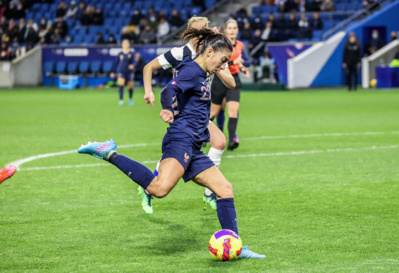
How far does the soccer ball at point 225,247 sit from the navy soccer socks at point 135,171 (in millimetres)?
690

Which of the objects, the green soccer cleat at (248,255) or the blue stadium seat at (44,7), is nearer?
the green soccer cleat at (248,255)

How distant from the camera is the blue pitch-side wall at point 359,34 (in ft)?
110

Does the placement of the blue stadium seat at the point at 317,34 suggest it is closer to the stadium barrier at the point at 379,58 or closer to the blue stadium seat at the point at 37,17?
the stadium barrier at the point at 379,58

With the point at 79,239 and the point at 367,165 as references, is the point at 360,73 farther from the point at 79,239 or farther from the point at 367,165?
the point at 79,239

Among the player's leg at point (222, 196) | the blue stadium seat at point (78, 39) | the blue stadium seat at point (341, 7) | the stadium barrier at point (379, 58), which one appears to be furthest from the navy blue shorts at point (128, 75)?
the player's leg at point (222, 196)

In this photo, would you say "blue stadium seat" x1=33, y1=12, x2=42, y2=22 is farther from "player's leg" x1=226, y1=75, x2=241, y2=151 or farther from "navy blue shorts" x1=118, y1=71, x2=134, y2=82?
"player's leg" x1=226, y1=75, x2=241, y2=151

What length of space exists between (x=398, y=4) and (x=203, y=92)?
29.9 meters

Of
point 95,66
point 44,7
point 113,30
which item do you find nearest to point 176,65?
point 95,66

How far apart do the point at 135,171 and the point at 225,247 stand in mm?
928

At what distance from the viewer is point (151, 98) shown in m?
6.34

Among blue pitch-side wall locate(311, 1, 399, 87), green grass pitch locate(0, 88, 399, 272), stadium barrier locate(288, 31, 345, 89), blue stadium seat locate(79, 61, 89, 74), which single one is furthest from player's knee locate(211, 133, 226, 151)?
blue stadium seat locate(79, 61, 89, 74)

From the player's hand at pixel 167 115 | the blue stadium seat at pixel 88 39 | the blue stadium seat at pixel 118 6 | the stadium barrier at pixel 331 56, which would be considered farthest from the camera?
the blue stadium seat at pixel 118 6

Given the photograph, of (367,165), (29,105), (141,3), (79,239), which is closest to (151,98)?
(79,239)

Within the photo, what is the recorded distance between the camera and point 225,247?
515 cm
